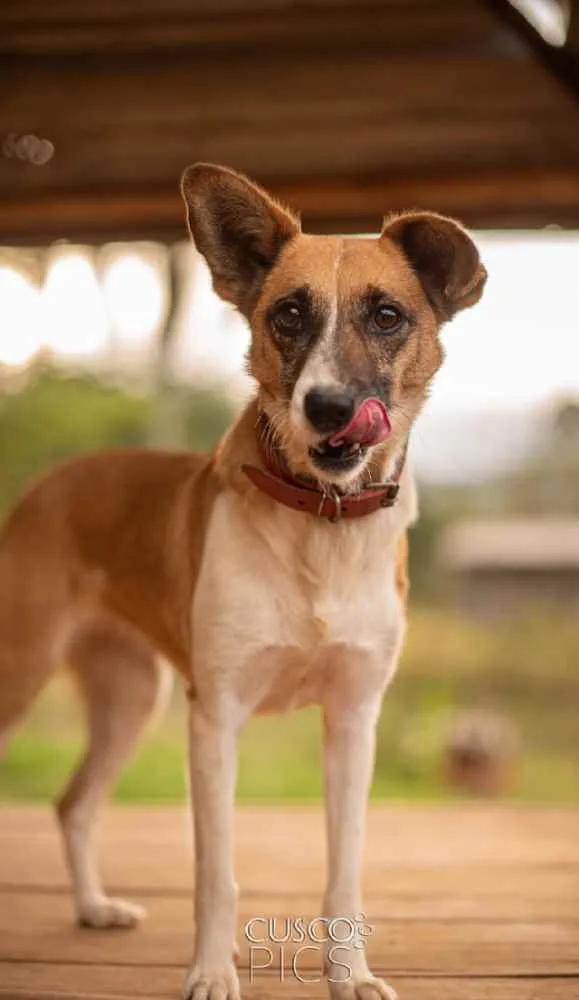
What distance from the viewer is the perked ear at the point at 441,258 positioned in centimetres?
179

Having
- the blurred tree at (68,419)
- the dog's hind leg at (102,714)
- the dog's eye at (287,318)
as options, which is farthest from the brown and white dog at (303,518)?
Result: the blurred tree at (68,419)

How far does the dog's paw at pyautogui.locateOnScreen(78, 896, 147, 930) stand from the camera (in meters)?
2.37

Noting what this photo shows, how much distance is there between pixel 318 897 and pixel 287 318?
1.48 meters

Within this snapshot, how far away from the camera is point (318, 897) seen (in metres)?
2.63

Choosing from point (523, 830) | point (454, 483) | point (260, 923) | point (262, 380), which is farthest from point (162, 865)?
point (454, 483)

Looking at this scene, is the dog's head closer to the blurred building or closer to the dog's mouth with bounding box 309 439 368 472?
the dog's mouth with bounding box 309 439 368 472

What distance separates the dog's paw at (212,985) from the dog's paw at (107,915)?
23.4 inches

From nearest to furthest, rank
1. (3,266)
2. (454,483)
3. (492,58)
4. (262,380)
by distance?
(262,380)
(492,58)
(3,266)
(454,483)

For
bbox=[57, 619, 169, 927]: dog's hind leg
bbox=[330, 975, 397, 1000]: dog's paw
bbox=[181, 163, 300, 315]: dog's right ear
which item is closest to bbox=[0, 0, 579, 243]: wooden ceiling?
bbox=[181, 163, 300, 315]: dog's right ear

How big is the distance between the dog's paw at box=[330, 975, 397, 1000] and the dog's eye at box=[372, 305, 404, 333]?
1048 millimetres

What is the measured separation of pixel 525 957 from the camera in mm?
2168

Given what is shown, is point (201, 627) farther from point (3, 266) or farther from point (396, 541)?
point (3, 266)

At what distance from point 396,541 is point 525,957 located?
2.90 ft

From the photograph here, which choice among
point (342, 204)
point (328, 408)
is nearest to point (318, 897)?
point (328, 408)
